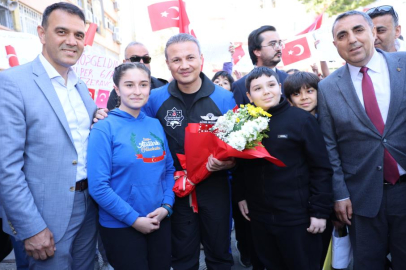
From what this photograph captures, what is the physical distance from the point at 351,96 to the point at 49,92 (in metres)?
2.44

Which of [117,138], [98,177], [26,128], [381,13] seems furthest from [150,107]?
[381,13]

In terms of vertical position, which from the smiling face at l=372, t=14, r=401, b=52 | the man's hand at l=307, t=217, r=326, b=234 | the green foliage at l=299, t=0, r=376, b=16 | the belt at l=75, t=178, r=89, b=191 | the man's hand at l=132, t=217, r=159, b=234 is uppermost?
the green foliage at l=299, t=0, r=376, b=16

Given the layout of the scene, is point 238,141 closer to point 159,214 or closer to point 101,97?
point 159,214

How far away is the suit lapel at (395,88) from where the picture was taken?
254 centimetres

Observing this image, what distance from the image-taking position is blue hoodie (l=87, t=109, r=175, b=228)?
2.40 m

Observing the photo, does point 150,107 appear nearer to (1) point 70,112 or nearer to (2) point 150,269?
(1) point 70,112

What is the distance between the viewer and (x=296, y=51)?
636 centimetres

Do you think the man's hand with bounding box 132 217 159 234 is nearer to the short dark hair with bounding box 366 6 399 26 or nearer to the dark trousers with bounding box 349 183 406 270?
the dark trousers with bounding box 349 183 406 270

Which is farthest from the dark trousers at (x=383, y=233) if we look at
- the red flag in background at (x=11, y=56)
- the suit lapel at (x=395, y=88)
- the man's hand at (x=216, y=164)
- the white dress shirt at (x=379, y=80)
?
the red flag in background at (x=11, y=56)

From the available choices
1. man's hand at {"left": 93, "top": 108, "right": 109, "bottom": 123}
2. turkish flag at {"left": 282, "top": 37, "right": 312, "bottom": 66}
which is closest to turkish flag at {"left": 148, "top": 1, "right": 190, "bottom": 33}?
turkish flag at {"left": 282, "top": 37, "right": 312, "bottom": 66}

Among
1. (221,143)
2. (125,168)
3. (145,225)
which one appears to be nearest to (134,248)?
(145,225)

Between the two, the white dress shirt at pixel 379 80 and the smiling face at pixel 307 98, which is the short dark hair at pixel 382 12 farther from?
the smiling face at pixel 307 98

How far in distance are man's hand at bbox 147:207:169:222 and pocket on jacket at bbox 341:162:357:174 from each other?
5.28 feet

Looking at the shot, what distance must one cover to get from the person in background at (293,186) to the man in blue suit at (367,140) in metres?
0.25
